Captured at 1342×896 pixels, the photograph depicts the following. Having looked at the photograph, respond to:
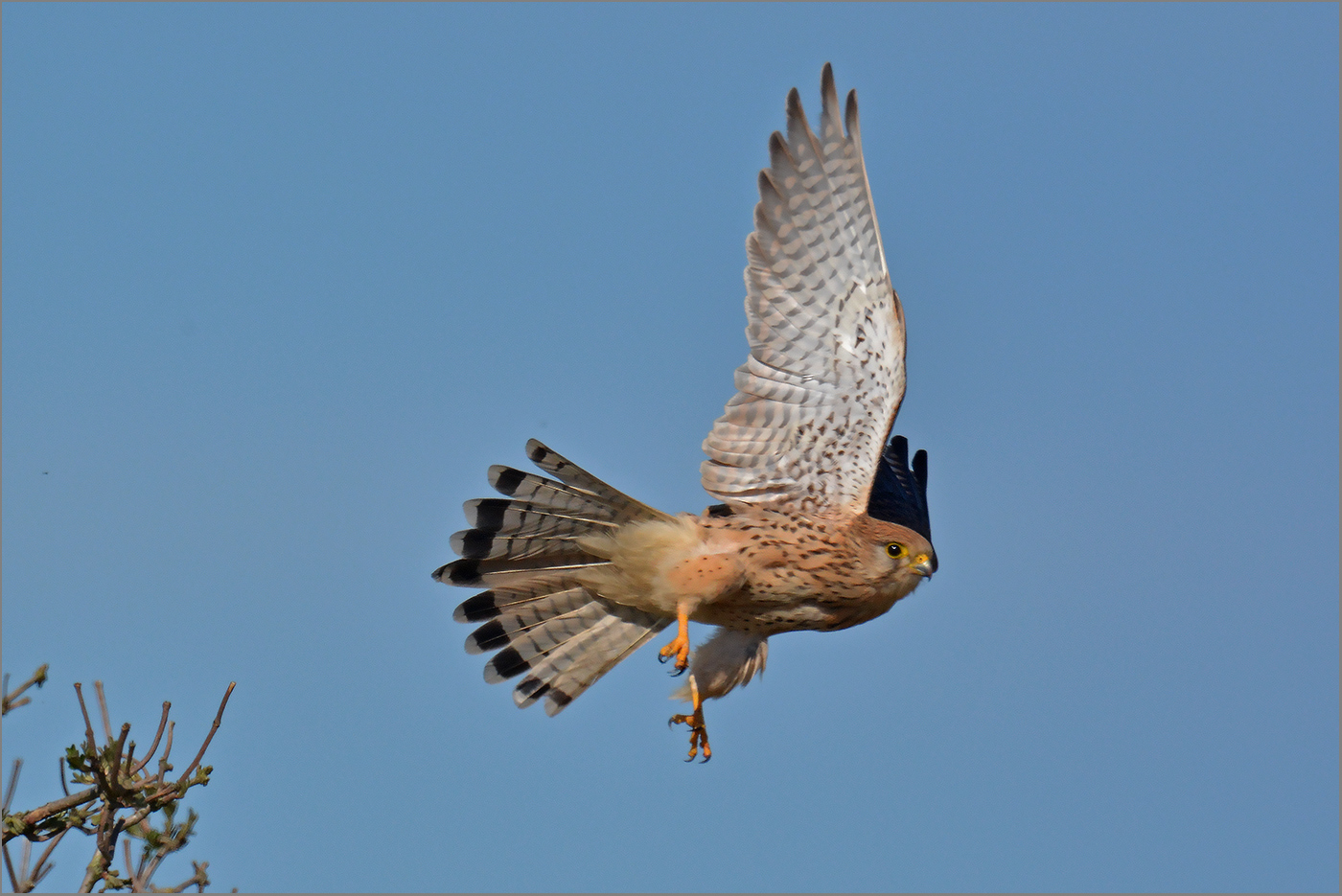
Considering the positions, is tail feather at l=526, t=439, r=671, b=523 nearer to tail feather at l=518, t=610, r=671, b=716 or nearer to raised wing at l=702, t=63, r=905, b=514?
raised wing at l=702, t=63, r=905, b=514

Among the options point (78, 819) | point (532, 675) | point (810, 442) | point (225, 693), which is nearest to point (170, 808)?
point (78, 819)

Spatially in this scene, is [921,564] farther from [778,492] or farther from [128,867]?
[128,867]

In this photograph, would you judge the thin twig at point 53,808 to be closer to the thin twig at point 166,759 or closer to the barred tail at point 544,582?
the thin twig at point 166,759

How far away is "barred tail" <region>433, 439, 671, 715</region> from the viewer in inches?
238

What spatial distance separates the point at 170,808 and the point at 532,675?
288 cm

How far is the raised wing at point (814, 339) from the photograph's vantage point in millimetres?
5852

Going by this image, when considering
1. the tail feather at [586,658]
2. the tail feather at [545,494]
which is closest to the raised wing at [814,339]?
the tail feather at [545,494]

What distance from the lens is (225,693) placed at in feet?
11.7

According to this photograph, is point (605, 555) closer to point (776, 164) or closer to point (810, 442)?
point (810, 442)

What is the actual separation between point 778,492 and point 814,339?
76 centimetres

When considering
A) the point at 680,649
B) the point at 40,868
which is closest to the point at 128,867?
the point at 40,868

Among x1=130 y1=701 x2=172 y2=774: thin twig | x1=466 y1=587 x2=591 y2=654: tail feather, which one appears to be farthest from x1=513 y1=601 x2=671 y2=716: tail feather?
x1=130 y1=701 x2=172 y2=774: thin twig

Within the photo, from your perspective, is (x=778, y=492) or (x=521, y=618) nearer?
(x=778, y=492)

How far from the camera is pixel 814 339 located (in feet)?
19.8
